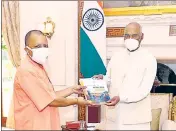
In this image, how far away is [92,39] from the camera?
10.3 ft

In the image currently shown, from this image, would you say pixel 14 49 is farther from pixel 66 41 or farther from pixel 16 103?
pixel 16 103

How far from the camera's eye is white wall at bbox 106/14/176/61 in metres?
3.08

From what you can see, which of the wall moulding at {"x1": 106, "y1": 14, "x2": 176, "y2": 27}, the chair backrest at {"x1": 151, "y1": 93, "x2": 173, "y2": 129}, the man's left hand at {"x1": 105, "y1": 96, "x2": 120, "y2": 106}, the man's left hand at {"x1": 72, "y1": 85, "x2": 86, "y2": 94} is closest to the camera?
the man's left hand at {"x1": 105, "y1": 96, "x2": 120, "y2": 106}

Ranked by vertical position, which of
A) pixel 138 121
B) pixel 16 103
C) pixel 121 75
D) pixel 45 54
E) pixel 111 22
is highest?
pixel 111 22

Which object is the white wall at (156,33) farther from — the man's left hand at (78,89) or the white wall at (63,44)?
the man's left hand at (78,89)

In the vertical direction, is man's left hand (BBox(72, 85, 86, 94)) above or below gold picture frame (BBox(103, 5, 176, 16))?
below

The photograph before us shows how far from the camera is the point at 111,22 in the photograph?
3211mm

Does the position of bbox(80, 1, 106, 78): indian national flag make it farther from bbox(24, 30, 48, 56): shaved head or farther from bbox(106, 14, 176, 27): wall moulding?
bbox(24, 30, 48, 56): shaved head

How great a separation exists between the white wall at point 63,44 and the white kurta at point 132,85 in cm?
114

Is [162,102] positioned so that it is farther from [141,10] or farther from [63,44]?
[63,44]

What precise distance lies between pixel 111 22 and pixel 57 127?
169 centimetres

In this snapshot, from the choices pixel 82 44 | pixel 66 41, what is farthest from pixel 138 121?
pixel 66 41

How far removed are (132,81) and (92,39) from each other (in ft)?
3.60

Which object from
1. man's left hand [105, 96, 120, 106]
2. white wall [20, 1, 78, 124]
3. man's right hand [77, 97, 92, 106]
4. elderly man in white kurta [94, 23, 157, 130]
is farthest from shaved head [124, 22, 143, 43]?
white wall [20, 1, 78, 124]
